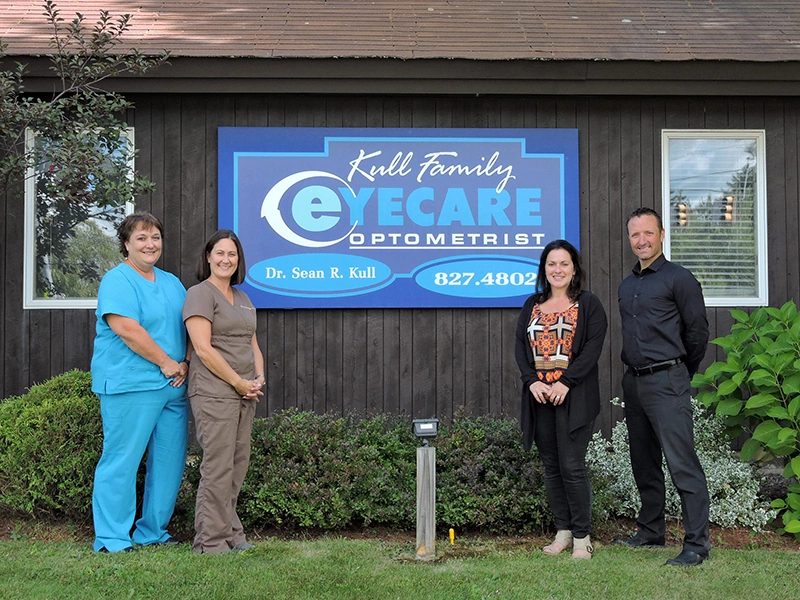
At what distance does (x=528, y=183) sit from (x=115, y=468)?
13.5ft

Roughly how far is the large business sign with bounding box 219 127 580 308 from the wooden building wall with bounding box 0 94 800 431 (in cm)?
17

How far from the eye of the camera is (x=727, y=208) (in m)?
7.39

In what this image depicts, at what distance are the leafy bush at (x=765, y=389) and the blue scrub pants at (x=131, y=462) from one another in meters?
3.84

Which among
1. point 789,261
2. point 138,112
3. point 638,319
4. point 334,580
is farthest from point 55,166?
point 789,261

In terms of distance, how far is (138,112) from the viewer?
23.1 ft

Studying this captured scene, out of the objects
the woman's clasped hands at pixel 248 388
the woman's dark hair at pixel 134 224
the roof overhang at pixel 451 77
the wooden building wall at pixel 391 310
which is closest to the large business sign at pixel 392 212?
the wooden building wall at pixel 391 310

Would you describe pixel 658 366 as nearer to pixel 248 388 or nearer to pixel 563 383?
pixel 563 383

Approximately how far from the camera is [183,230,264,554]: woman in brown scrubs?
4938mm

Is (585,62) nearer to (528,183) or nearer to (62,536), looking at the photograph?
(528,183)

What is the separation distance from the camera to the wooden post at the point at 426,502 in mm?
4926

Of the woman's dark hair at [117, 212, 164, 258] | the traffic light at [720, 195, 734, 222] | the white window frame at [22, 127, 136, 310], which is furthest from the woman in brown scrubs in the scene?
the traffic light at [720, 195, 734, 222]

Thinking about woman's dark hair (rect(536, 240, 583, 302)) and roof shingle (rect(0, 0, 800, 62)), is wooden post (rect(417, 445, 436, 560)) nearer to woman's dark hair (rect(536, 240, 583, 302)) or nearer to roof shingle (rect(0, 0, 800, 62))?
woman's dark hair (rect(536, 240, 583, 302))

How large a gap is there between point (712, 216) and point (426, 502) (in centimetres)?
414

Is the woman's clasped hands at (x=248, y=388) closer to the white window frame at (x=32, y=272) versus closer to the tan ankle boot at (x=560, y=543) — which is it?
the tan ankle boot at (x=560, y=543)
